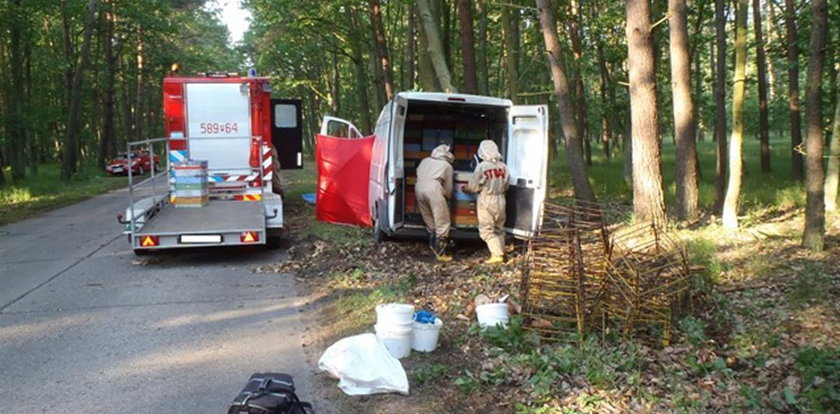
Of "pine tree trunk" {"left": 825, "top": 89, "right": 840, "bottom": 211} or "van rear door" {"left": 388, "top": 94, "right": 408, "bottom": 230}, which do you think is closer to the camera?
"van rear door" {"left": 388, "top": 94, "right": 408, "bottom": 230}

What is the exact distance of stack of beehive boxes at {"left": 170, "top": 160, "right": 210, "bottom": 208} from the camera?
11930 mm

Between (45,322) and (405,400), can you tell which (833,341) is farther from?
(45,322)

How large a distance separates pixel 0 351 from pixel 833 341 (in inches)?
280

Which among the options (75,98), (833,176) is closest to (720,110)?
(833,176)

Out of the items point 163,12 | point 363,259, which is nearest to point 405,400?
point 363,259

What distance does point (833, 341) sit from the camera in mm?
5234

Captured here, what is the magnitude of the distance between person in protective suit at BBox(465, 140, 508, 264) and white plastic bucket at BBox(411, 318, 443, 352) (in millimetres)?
3929

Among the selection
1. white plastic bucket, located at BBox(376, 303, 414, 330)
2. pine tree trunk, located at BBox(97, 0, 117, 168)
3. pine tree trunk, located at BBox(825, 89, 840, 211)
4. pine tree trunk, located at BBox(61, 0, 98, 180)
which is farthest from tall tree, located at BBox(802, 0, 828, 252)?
pine tree trunk, located at BBox(97, 0, 117, 168)

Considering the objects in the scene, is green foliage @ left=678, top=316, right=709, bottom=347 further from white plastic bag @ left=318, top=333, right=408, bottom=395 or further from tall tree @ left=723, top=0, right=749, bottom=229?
tall tree @ left=723, top=0, right=749, bottom=229

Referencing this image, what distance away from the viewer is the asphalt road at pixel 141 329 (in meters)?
5.02

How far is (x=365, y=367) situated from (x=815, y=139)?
6653 mm

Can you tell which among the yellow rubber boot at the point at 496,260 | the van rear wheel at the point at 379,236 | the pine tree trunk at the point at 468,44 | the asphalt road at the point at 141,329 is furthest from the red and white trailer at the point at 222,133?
the yellow rubber boot at the point at 496,260

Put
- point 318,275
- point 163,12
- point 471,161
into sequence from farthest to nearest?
point 163,12, point 471,161, point 318,275

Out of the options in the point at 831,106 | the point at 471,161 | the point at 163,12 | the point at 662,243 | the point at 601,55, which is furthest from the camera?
the point at 163,12
